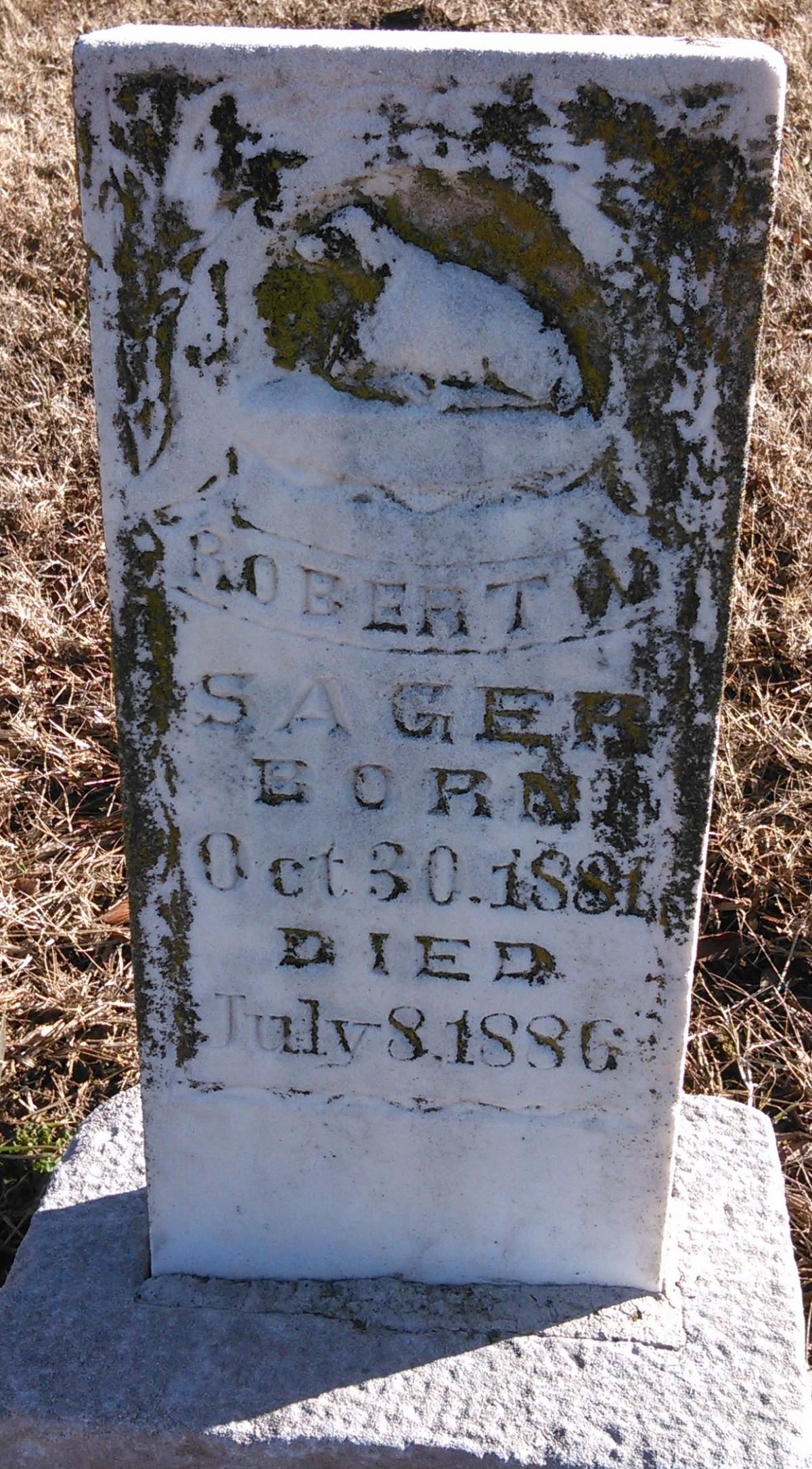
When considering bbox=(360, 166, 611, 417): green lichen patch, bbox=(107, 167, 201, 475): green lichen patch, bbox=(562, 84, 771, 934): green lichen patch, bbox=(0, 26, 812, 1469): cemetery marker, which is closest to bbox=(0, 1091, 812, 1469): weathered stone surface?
bbox=(0, 26, 812, 1469): cemetery marker

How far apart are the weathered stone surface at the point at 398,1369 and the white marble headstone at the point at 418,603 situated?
2.9 inches

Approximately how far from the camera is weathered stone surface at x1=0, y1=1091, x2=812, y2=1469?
1.74 metres

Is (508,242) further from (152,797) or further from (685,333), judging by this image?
(152,797)

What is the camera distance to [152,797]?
1729 mm

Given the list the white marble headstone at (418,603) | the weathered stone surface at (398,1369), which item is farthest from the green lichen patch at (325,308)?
the weathered stone surface at (398,1369)

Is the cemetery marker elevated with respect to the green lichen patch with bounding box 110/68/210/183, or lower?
lower

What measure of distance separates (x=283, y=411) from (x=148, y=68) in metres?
0.34

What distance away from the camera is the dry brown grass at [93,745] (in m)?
2.69

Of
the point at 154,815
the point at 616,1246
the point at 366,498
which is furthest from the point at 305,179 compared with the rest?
the point at 616,1246

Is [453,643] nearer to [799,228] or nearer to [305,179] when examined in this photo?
[305,179]

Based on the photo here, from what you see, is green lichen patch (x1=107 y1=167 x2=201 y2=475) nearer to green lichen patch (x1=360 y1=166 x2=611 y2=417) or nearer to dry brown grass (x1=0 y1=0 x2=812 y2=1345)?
green lichen patch (x1=360 y1=166 x2=611 y2=417)

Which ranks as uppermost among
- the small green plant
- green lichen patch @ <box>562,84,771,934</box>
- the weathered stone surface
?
green lichen patch @ <box>562,84,771,934</box>

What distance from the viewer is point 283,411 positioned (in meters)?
1.49

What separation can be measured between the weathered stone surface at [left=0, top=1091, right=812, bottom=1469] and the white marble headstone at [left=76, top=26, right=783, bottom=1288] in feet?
0.25
